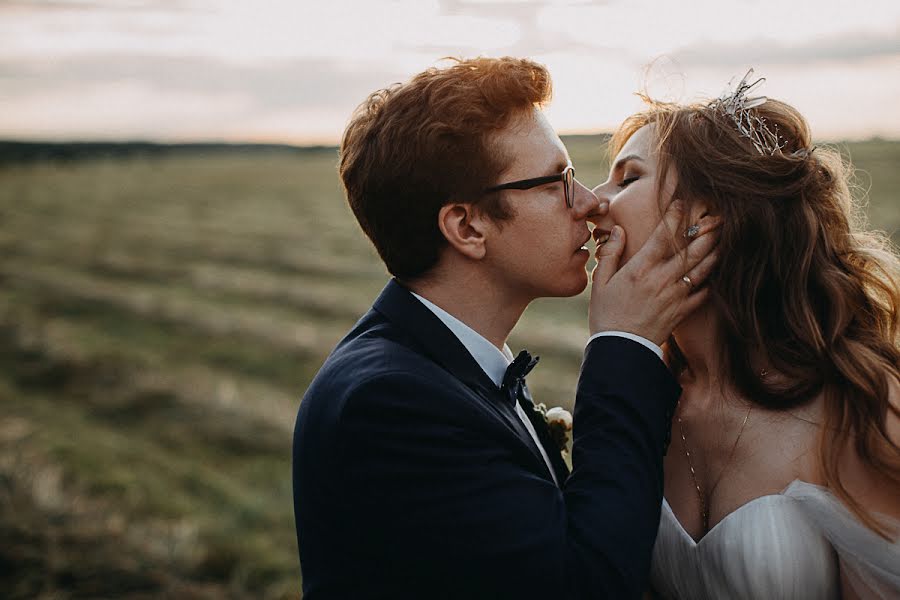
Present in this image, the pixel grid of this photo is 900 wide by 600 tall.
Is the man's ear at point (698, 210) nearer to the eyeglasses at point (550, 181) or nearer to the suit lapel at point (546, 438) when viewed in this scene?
the eyeglasses at point (550, 181)

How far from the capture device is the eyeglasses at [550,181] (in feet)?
9.43

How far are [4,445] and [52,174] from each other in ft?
174

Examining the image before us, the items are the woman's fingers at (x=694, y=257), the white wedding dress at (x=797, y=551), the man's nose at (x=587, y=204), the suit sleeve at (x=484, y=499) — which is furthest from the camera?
the man's nose at (x=587, y=204)

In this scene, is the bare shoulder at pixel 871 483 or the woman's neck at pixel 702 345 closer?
the bare shoulder at pixel 871 483

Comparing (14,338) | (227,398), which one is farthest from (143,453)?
(14,338)

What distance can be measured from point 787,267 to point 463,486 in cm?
149

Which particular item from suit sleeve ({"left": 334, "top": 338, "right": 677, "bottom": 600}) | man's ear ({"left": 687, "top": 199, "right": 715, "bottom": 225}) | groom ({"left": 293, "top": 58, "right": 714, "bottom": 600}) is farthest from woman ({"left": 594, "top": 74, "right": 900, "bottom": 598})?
suit sleeve ({"left": 334, "top": 338, "right": 677, "bottom": 600})

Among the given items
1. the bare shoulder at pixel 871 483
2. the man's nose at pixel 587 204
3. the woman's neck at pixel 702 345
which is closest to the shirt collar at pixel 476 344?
the man's nose at pixel 587 204

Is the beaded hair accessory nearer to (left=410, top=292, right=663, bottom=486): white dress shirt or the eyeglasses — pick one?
the eyeglasses

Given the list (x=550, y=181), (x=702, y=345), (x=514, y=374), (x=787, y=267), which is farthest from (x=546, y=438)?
(x=787, y=267)

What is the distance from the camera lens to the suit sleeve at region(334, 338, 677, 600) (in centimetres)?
216

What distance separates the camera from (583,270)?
10.2 feet

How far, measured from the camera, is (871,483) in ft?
Answer: 8.58

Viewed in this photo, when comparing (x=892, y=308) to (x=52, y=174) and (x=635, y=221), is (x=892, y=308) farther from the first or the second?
(x=52, y=174)
